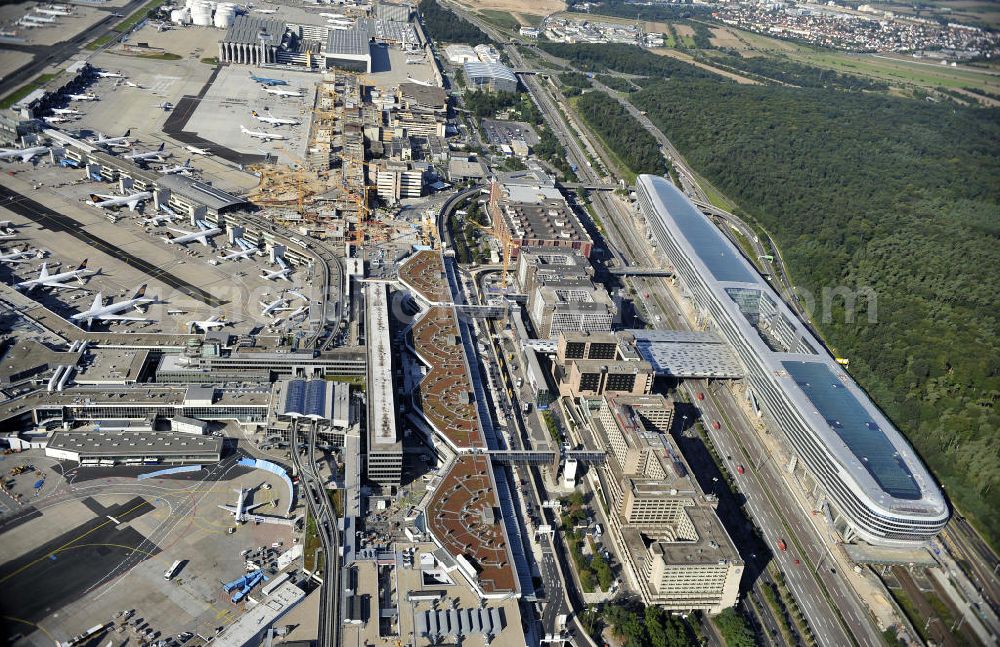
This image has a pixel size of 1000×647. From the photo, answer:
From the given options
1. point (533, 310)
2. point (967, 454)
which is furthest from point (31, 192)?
point (967, 454)

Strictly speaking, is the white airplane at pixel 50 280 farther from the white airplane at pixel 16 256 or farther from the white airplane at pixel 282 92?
the white airplane at pixel 282 92

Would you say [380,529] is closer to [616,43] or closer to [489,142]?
[489,142]

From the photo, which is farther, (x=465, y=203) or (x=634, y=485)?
(x=465, y=203)

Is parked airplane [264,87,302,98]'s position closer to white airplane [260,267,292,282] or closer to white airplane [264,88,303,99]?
white airplane [264,88,303,99]

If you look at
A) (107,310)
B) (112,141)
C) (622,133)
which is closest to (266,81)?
(112,141)

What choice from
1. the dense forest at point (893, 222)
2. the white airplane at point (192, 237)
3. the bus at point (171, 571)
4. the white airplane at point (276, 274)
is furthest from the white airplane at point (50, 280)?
the dense forest at point (893, 222)

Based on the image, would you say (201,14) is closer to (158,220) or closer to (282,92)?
(282,92)

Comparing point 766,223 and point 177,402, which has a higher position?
point 766,223
